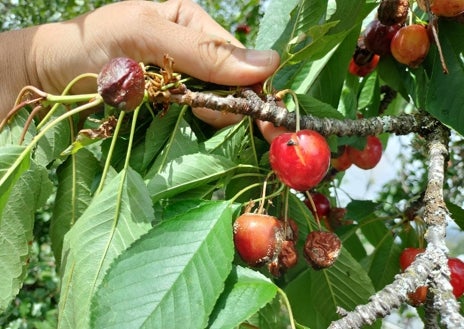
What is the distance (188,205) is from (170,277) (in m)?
0.19

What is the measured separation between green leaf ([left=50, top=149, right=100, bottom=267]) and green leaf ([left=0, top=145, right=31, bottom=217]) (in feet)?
0.70

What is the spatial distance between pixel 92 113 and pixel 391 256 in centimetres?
88

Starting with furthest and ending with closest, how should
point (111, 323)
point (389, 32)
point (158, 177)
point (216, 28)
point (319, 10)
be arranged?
point (216, 28) < point (389, 32) < point (319, 10) < point (158, 177) < point (111, 323)

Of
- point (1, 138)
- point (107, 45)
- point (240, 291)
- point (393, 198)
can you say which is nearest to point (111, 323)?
point (240, 291)

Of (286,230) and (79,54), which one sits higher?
(79,54)

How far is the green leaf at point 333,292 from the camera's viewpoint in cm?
124

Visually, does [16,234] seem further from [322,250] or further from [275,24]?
[275,24]

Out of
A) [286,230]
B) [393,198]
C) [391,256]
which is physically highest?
[286,230]

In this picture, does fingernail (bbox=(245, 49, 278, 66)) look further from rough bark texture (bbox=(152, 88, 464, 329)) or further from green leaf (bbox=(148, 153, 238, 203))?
green leaf (bbox=(148, 153, 238, 203))

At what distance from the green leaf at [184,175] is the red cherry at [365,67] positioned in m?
0.61

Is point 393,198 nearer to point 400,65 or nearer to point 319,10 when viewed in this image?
point 400,65

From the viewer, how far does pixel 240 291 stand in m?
0.88

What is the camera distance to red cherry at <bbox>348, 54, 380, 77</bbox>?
60.0 inches

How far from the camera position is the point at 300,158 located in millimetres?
985
